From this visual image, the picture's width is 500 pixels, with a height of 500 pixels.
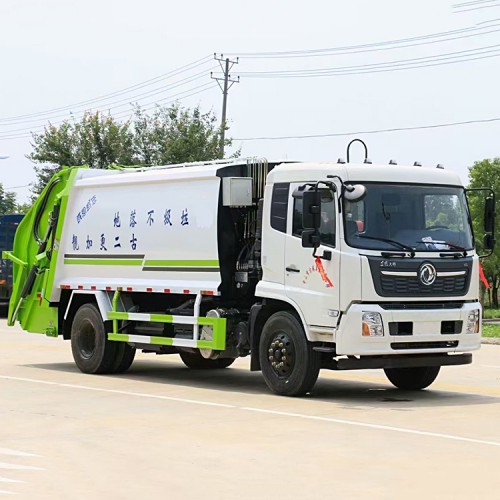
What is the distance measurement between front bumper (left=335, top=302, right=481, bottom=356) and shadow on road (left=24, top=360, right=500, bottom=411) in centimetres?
59

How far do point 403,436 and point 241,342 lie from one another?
4.74m

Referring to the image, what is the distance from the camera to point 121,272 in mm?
18125

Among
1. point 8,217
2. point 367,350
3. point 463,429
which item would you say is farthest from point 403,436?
point 8,217

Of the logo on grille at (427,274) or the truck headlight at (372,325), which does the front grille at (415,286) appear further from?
the truck headlight at (372,325)

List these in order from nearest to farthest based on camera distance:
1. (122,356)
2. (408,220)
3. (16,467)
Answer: (16,467) < (408,220) < (122,356)

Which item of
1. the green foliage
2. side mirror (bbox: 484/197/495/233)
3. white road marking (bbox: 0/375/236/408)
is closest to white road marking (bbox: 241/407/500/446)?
white road marking (bbox: 0/375/236/408)

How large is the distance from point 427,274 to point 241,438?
4.15 meters

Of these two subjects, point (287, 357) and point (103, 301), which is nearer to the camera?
point (287, 357)

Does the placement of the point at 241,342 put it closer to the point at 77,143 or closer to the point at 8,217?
the point at 8,217

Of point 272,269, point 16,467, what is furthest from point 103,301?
point 16,467

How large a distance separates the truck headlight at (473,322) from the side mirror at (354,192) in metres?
1.97

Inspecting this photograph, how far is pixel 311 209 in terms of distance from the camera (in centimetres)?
1459

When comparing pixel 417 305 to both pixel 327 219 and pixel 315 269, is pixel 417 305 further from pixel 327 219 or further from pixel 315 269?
pixel 327 219

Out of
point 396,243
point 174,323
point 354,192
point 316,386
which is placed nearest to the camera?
point 354,192
